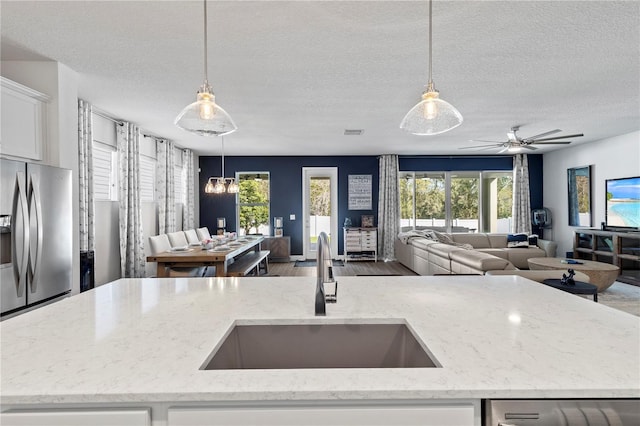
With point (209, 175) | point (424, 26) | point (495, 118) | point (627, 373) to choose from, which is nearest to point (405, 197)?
point (495, 118)

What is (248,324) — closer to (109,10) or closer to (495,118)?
(109,10)

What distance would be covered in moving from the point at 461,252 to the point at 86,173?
15.5 ft

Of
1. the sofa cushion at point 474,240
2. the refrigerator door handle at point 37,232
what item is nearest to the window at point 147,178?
the refrigerator door handle at point 37,232

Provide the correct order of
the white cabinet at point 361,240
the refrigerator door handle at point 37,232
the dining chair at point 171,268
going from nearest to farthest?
the refrigerator door handle at point 37,232 < the dining chair at point 171,268 < the white cabinet at point 361,240

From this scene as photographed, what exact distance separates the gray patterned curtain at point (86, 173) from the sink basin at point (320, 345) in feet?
11.2

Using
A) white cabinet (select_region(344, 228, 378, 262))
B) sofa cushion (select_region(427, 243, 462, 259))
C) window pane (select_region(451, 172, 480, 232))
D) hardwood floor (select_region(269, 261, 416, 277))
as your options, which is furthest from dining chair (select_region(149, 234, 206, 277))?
window pane (select_region(451, 172, 480, 232))

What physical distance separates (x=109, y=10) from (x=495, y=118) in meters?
4.67

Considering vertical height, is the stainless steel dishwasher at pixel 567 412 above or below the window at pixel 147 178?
below

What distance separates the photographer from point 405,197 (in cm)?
806

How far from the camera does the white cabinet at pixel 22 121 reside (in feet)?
8.38

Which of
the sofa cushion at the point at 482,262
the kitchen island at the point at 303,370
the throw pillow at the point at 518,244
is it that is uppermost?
the kitchen island at the point at 303,370

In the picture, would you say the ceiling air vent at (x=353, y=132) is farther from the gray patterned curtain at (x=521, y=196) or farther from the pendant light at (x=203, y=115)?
the gray patterned curtain at (x=521, y=196)

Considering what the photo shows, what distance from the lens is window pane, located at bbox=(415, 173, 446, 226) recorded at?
26.4 ft

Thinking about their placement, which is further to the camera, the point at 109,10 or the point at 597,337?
the point at 109,10
